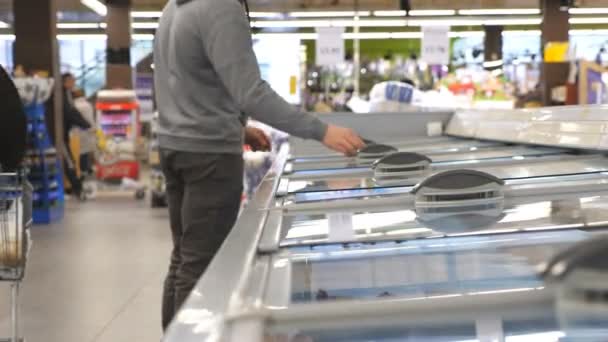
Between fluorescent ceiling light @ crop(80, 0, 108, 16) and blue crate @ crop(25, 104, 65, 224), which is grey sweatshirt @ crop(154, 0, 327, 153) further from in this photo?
fluorescent ceiling light @ crop(80, 0, 108, 16)

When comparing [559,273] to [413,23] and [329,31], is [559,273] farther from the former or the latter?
[413,23]

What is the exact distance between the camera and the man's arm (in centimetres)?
260

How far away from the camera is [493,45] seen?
2320 centimetres

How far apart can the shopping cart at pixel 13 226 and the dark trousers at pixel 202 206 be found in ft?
2.45

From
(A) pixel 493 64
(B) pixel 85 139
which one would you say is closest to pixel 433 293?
(B) pixel 85 139

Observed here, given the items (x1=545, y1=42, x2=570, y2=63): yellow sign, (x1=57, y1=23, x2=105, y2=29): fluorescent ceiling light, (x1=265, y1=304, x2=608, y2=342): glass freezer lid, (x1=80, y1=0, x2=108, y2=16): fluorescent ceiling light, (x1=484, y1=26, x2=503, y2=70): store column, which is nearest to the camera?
(x1=265, y1=304, x2=608, y2=342): glass freezer lid

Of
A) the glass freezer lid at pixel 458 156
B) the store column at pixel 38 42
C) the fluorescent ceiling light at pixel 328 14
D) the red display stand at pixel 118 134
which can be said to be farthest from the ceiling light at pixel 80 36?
the glass freezer lid at pixel 458 156

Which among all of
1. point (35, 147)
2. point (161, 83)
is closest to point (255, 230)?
point (161, 83)

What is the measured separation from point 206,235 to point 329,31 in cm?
1016

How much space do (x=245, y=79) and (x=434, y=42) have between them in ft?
35.7

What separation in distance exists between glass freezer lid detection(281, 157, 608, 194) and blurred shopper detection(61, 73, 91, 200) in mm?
10849

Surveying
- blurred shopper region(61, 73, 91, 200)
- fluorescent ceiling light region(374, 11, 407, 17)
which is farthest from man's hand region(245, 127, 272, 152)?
fluorescent ceiling light region(374, 11, 407, 17)

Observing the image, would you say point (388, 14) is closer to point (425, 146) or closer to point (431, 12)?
point (431, 12)

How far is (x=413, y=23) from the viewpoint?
2181 cm
